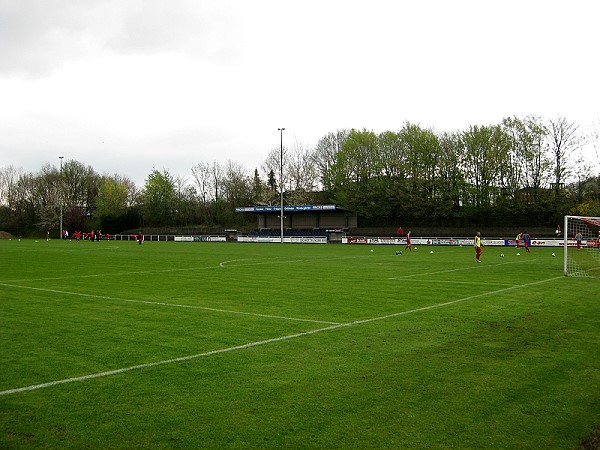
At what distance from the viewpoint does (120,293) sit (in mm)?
16828

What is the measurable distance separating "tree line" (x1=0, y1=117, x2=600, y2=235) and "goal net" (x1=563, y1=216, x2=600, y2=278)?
62.3 feet

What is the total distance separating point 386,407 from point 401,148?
234 ft

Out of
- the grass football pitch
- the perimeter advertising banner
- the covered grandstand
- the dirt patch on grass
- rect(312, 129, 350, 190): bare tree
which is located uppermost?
rect(312, 129, 350, 190): bare tree

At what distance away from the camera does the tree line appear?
217 feet

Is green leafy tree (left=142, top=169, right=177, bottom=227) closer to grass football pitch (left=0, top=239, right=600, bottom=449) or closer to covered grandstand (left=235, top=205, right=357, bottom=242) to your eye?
covered grandstand (left=235, top=205, right=357, bottom=242)

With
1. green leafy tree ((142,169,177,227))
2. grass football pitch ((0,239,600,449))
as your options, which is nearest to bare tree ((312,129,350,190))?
green leafy tree ((142,169,177,227))

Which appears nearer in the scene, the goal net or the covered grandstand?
the goal net

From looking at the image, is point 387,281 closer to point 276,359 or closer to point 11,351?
point 276,359

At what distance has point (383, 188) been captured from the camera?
75062 mm

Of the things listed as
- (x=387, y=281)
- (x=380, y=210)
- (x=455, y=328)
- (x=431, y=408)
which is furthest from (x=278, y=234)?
(x=431, y=408)

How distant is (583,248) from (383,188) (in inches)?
1650

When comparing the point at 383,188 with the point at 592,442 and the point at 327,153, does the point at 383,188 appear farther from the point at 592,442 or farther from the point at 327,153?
the point at 592,442

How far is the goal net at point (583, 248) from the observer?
23438 millimetres

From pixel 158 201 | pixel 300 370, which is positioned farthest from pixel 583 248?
pixel 158 201
